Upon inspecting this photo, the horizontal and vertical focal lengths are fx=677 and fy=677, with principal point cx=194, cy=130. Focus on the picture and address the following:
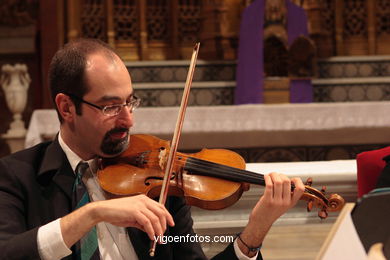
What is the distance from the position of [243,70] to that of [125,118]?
191 inches

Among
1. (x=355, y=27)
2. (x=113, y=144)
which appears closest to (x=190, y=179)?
(x=113, y=144)

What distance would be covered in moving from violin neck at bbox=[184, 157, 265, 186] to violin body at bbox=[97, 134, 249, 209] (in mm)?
11

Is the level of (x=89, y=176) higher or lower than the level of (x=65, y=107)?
Answer: lower

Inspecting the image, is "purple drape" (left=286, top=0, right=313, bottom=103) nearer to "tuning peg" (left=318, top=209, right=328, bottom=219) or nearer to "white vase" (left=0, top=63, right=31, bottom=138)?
"white vase" (left=0, top=63, right=31, bottom=138)

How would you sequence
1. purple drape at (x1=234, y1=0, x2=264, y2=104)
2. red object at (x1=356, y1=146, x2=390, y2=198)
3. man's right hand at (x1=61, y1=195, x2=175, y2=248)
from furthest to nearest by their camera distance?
purple drape at (x1=234, y1=0, x2=264, y2=104) < red object at (x1=356, y1=146, x2=390, y2=198) < man's right hand at (x1=61, y1=195, x2=175, y2=248)

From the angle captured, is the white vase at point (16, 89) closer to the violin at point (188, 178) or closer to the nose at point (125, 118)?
the violin at point (188, 178)

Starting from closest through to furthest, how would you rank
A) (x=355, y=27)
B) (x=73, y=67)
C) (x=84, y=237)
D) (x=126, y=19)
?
(x=84, y=237) < (x=73, y=67) < (x=126, y=19) < (x=355, y=27)

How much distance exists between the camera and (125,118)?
1.79m

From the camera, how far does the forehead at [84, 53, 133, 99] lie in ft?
5.87

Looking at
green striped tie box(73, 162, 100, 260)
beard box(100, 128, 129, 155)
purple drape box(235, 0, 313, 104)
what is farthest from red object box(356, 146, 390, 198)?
purple drape box(235, 0, 313, 104)

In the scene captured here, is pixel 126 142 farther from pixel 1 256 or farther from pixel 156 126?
pixel 156 126

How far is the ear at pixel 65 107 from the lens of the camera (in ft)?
6.06

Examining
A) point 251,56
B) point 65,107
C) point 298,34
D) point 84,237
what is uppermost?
point 298,34

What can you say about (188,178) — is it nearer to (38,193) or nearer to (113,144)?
(113,144)
